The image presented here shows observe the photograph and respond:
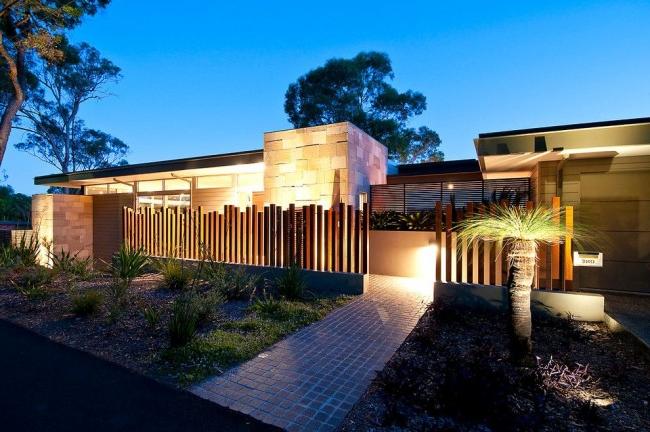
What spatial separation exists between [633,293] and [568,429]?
17.1 ft

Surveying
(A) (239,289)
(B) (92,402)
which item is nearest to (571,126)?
(A) (239,289)

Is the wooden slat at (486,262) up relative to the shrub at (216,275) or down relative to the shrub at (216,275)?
up

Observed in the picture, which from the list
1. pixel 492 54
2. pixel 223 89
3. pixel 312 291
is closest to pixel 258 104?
Result: pixel 223 89

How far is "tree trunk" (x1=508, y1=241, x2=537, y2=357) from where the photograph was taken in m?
3.40

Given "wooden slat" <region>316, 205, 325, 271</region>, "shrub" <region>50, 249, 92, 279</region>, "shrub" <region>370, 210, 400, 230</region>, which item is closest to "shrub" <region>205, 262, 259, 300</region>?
"wooden slat" <region>316, 205, 325, 271</region>

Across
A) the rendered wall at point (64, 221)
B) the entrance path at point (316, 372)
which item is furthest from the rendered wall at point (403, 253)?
the rendered wall at point (64, 221)

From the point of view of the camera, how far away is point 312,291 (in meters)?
6.58

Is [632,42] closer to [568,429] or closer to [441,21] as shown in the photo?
[441,21]

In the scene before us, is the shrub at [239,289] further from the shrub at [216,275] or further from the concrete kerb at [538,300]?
the concrete kerb at [538,300]

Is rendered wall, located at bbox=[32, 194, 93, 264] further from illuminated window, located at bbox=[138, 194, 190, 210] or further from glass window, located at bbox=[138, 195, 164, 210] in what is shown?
illuminated window, located at bbox=[138, 194, 190, 210]

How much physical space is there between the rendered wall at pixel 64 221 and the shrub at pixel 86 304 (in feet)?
26.8

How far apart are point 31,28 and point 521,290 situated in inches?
588

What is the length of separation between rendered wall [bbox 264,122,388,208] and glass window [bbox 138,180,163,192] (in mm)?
5974

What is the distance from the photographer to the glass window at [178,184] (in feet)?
37.9
